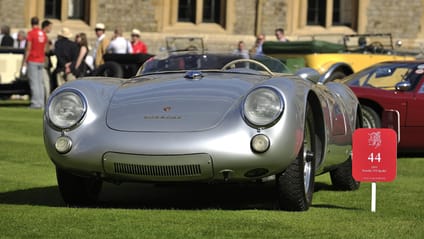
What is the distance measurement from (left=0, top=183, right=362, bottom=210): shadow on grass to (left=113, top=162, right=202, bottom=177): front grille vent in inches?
16.3

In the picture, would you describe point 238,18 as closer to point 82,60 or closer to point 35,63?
point 82,60

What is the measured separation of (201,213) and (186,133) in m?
0.58

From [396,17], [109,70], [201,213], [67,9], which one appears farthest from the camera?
[396,17]

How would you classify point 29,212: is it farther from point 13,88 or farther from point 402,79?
point 13,88

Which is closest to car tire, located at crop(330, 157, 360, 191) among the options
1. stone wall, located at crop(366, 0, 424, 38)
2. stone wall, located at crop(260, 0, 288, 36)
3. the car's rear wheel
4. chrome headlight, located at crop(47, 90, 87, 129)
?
the car's rear wheel

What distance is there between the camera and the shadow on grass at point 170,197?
8.88 meters

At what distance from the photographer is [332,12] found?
40.0 metres

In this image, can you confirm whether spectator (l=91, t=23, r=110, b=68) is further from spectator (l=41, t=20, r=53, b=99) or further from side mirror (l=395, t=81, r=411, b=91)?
side mirror (l=395, t=81, r=411, b=91)

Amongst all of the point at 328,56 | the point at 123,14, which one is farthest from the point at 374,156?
the point at 123,14

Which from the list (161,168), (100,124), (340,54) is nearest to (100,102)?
(100,124)

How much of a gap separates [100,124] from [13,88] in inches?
713

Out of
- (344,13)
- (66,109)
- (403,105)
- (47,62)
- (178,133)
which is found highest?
(344,13)

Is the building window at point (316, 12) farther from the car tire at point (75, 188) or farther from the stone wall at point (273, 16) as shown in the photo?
the car tire at point (75, 188)

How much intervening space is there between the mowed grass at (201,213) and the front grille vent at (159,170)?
11.1 inches
